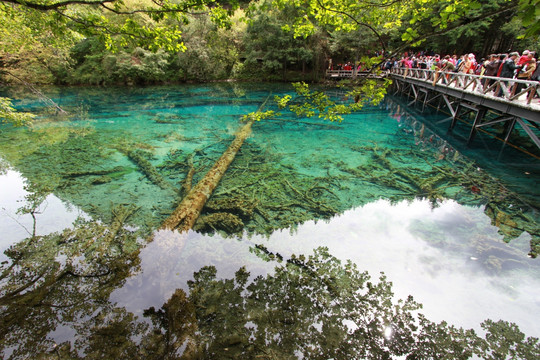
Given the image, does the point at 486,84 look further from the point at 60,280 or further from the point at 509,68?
the point at 60,280

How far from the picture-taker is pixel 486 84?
10500 millimetres

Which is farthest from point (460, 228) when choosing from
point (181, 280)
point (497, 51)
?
point (497, 51)

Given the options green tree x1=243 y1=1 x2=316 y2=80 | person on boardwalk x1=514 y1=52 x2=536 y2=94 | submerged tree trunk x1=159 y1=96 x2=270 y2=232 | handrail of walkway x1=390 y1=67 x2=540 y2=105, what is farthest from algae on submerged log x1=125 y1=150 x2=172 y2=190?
green tree x1=243 y1=1 x2=316 y2=80

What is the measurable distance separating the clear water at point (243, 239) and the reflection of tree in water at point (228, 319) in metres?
0.03

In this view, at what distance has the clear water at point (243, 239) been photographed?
3730mm

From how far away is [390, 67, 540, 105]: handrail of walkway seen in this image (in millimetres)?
8155

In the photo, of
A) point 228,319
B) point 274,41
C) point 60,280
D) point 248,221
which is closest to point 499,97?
point 248,221

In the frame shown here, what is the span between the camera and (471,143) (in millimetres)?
12359

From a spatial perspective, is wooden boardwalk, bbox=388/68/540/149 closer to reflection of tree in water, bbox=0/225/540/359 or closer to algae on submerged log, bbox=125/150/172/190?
reflection of tree in water, bbox=0/225/540/359

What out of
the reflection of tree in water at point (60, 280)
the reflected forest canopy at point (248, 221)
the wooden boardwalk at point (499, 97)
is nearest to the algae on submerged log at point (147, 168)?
the reflected forest canopy at point (248, 221)

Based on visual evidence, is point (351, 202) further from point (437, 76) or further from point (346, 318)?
point (437, 76)

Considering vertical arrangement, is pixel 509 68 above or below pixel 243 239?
above

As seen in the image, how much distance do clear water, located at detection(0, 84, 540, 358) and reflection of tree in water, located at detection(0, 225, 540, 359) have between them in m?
0.03

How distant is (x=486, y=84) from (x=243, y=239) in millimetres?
12027
